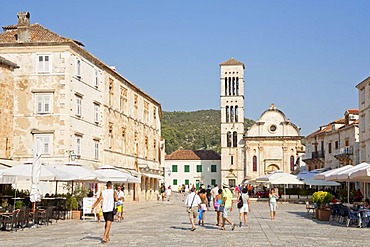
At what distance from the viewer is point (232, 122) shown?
92688 mm

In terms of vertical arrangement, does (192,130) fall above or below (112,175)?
above

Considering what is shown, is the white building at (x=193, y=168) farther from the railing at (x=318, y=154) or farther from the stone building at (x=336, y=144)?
the railing at (x=318, y=154)

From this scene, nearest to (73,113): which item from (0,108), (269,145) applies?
(0,108)

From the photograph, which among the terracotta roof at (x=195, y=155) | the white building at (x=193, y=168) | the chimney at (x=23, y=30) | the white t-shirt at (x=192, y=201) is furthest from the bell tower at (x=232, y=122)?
the white t-shirt at (x=192, y=201)

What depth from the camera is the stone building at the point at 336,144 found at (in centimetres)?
5412

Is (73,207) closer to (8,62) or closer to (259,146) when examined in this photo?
(8,62)

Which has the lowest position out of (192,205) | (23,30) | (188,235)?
(188,235)

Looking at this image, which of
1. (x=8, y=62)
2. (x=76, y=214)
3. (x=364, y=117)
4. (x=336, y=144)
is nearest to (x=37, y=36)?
(x=8, y=62)

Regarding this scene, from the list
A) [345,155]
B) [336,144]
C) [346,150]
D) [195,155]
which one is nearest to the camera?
[345,155]

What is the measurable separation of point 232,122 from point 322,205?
65672 millimetres

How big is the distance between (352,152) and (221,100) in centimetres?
4120

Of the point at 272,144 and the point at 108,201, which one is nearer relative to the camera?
the point at 108,201

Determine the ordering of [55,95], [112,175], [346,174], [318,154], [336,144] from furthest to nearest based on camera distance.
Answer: [318,154], [336,144], [55,95], [112,175], [346,174]

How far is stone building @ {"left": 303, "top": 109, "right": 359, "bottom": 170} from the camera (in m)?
54.1
